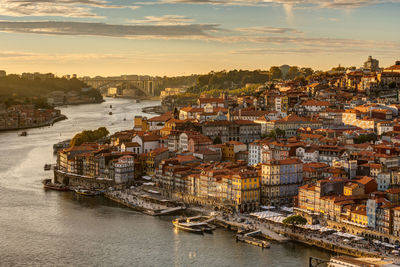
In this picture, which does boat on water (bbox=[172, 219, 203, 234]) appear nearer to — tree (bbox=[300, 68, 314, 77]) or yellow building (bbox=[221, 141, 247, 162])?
yellow building (bbox=[221, 141, 247, 162])

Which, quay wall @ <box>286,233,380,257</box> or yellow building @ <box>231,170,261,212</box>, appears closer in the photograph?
quay wall @ <box>286,233,380,257</box>

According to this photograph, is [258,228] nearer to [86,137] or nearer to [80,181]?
[80,181]

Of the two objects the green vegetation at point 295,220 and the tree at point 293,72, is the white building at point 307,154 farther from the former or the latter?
the tree at point 293,72

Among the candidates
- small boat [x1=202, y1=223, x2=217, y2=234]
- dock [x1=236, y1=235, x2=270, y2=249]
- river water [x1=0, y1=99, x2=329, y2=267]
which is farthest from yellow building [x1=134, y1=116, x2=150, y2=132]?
dock [x1=236, y1=235, x2=270, y2=249]

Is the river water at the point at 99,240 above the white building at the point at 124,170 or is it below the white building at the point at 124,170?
below

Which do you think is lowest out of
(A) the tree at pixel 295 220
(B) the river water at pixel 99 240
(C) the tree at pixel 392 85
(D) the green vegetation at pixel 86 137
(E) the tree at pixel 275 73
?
(B) the river water at pixel 99 240

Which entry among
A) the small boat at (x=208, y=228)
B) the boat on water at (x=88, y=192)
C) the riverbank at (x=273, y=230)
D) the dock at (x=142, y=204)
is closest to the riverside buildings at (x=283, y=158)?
the riverbank at (x=273, y=230)
